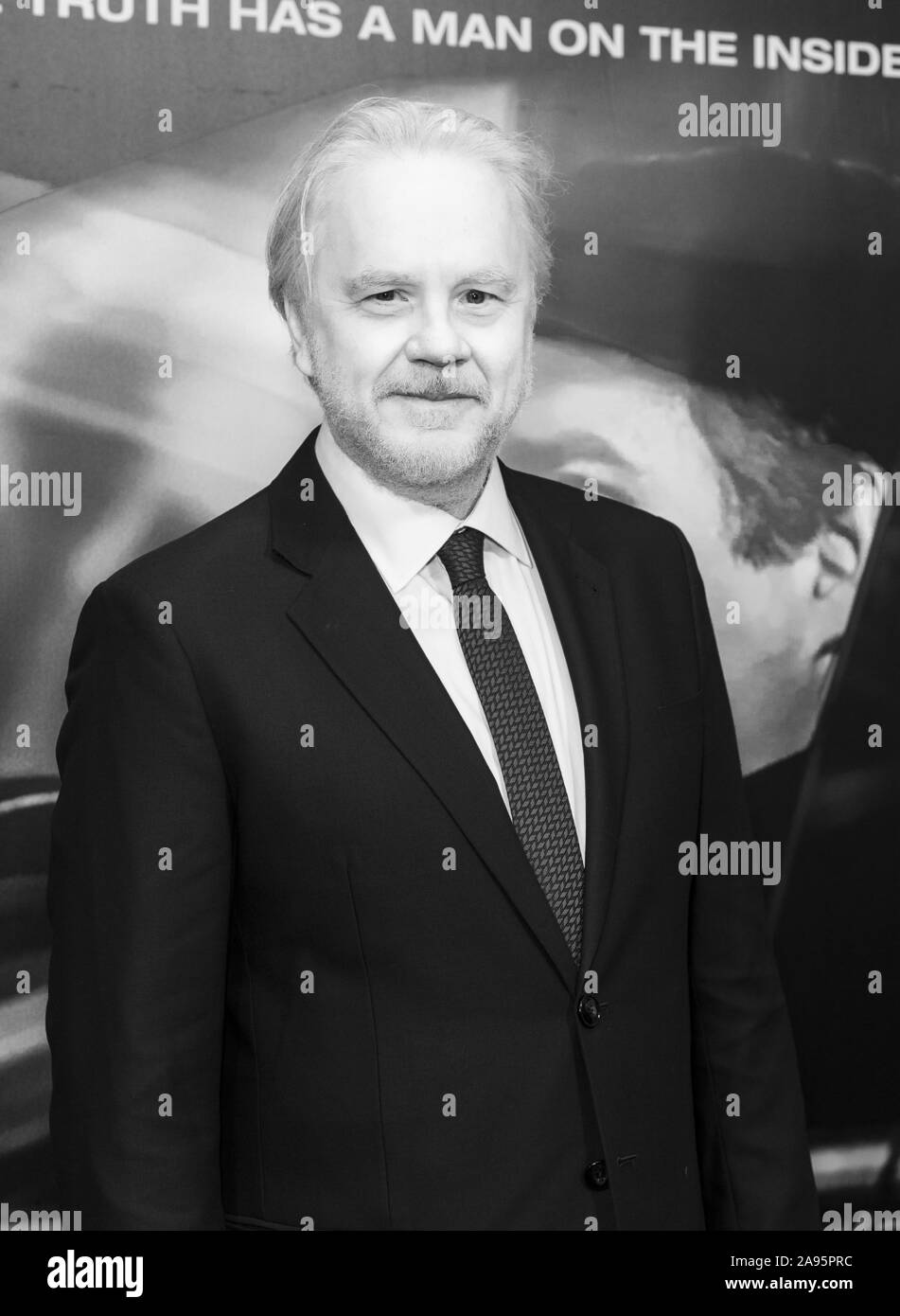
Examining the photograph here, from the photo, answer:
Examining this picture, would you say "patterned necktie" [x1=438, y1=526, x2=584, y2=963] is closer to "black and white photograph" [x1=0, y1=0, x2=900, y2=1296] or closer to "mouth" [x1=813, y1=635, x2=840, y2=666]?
"black and white photograph" [x1=0, y1=0, x2=900, y2=1296]

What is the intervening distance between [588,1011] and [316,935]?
0.35m

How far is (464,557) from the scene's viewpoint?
190 cm

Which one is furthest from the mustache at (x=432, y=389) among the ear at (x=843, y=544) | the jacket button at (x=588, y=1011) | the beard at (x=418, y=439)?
the ear at (x=843, y=544)

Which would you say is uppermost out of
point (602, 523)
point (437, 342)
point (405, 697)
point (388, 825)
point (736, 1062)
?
point (437, 342)

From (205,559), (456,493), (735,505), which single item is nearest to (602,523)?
(456,493)

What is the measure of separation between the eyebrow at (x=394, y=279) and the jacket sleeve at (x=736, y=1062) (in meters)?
0.64

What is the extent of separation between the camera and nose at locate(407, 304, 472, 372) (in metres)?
1.84

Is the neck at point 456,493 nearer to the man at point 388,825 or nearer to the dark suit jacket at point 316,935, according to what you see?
the man at point 388,825

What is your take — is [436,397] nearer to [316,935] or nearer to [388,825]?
[388,825]

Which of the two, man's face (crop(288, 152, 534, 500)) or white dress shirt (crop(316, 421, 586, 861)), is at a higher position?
man's face (crop(288, 152, 534, 500))

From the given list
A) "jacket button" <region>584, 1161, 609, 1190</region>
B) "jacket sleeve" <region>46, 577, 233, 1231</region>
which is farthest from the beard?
"jacket button" <region>584, 1161, 609, 1190</region>

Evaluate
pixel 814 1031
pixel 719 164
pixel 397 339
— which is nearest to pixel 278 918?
pixel 397 339

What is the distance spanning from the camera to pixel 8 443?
2271mm

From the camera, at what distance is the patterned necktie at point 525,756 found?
1.81 meters
